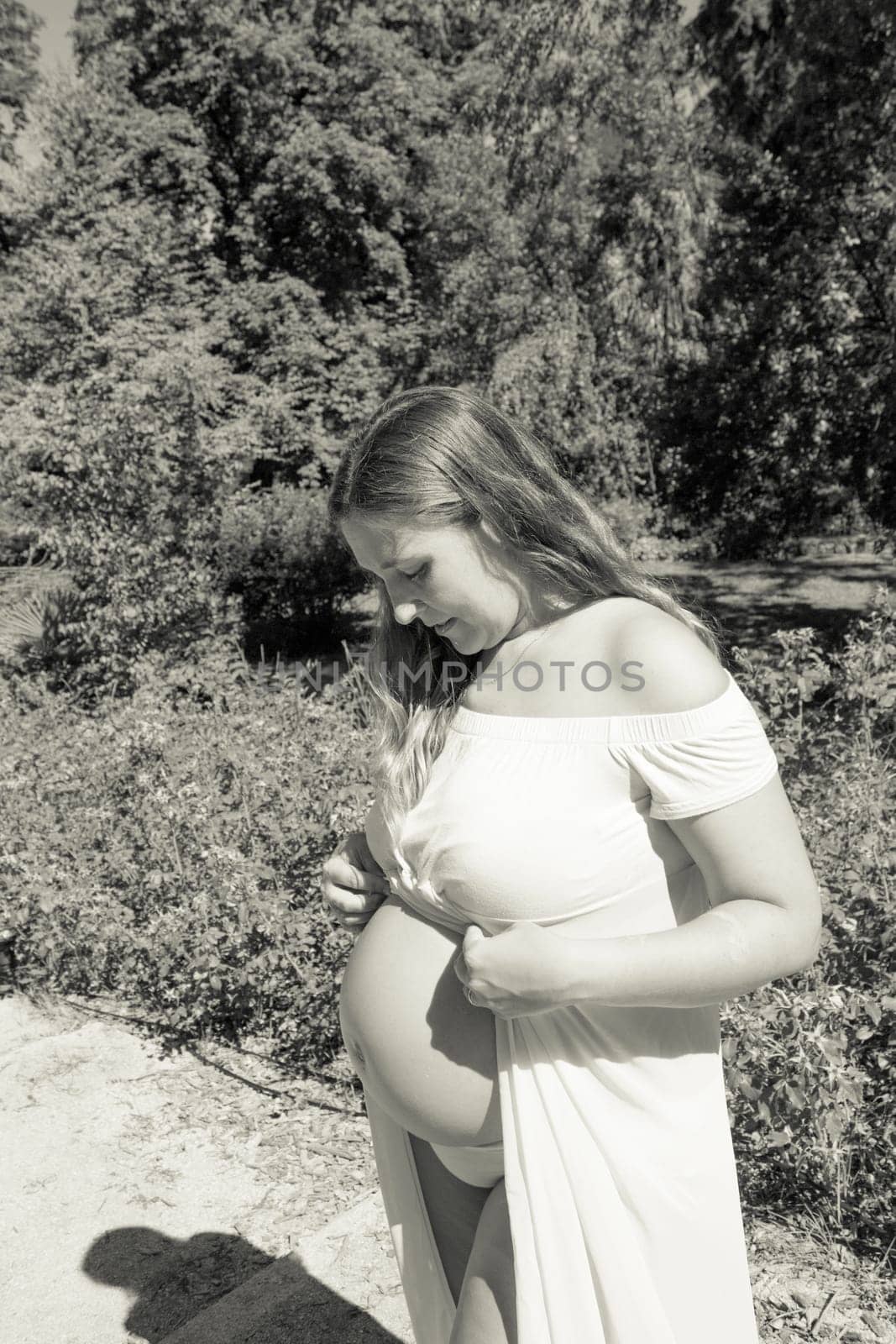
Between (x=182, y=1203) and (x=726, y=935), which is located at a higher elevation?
(x=726, y=935)

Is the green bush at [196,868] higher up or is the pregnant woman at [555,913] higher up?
the pregnant woman at [555,913]

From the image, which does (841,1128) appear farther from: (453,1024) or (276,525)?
(276,525)

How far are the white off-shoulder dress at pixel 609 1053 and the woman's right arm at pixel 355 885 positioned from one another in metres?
0.29

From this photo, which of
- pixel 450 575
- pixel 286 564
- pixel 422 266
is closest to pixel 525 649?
pixel 450 575

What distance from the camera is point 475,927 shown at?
116cm

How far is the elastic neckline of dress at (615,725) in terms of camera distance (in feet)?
3.81

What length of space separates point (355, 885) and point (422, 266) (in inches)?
649

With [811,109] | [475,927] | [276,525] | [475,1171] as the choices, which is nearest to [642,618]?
[475,927]

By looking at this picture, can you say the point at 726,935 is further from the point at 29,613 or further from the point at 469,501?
the point at 29,613

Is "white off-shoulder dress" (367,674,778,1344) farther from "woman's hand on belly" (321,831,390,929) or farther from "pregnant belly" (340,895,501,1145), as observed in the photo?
"woman's hand on belly" (321,831,390,929)

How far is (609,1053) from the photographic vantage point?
122cm

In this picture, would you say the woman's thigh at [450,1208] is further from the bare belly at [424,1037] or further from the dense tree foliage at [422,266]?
the dense tree foliage at [422,266]

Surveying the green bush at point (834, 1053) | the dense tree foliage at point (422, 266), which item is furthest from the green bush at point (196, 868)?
the dense tree foliage at point (422, 266)

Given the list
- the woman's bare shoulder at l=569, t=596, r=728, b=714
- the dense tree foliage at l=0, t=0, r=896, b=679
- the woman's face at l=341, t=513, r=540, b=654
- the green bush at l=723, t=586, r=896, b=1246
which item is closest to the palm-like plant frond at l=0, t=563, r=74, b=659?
the dense tree foliage at l=0, t=0, r=896, b=679
